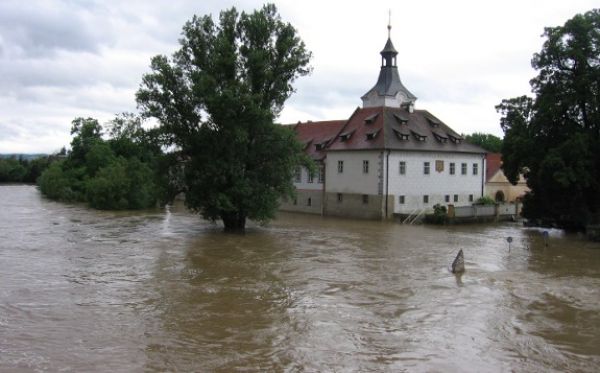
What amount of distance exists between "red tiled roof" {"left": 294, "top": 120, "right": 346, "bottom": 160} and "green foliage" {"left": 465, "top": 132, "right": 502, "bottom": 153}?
34.1m

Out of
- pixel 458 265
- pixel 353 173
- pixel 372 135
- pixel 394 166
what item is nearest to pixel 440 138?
pixel 394 166

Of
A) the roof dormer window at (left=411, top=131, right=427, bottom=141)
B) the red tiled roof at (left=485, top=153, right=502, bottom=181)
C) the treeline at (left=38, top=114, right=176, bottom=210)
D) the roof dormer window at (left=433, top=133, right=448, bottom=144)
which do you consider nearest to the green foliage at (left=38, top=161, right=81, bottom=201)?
the treeline at (left=38, top=114, right=176, bottom=210)

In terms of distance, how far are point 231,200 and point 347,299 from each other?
1459 centimetres

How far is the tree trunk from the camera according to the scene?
1211 inches

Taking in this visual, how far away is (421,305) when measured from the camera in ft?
49.1

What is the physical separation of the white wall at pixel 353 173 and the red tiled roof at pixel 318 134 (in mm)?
1777

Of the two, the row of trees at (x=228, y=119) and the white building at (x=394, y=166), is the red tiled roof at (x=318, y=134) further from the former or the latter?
the row of trees at (x=228, y=119)

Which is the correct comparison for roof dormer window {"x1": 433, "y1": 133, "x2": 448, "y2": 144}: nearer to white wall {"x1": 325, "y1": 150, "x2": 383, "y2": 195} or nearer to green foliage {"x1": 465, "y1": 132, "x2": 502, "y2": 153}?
white wall {"x1": 325, "y1": 150, "x2": 383, "y2": 195}

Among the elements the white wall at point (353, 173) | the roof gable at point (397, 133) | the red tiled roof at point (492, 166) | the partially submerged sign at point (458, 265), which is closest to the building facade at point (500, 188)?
the red tiled roof at point (492, 166)

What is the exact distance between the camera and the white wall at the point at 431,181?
39938 millimetres

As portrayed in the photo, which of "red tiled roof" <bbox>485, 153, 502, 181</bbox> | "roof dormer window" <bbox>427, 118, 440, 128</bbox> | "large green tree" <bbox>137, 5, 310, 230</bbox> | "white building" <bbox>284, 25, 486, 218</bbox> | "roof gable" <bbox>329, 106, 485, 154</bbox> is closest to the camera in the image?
"large green tree" <bbox>137, 5, 310, 230</bbox>

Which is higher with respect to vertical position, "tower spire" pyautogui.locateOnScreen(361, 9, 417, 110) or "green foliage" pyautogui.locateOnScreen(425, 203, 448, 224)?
"tower spire" pyautogui.locateOnScreen(361, 9, 417, 110)

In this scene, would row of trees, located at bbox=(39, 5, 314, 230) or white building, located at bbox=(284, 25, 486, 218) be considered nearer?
row of trees, located at bbox=(39, 5, 314, 230)

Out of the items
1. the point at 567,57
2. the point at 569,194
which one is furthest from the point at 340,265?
the point at 567,57
